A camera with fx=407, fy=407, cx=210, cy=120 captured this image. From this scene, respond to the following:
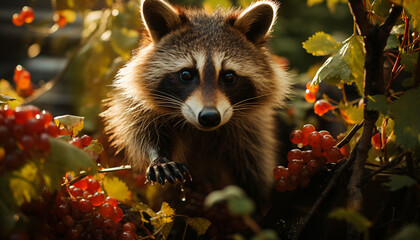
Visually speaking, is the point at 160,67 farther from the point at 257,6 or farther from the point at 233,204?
the point at 233,204

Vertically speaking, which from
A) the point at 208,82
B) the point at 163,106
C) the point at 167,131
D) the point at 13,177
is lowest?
the point at 167,131

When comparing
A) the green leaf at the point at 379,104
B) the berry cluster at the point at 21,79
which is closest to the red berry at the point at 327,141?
the green leaf at the point at 379,104

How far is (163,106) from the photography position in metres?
1.77

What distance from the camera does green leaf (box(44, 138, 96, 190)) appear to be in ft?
2.71

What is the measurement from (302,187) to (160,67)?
827mm

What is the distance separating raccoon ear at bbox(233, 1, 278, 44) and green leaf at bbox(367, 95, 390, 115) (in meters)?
0.88

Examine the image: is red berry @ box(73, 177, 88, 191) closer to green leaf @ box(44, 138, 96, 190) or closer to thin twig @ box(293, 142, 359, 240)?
green leaf @ box(44, 138, 96, 190)

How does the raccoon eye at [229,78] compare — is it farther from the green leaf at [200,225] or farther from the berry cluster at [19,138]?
the berry cluster at [19,138]

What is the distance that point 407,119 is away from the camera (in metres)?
0.94

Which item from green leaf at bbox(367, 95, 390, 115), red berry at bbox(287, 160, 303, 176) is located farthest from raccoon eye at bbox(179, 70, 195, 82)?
green leaf at bbox(367, 95, 390, 115)

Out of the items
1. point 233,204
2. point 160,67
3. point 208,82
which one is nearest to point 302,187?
point 208,82

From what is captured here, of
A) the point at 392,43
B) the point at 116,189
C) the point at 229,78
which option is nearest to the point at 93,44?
the point at 229,78

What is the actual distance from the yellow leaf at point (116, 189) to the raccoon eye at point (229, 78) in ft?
2.24

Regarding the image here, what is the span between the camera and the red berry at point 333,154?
1.22 metres
